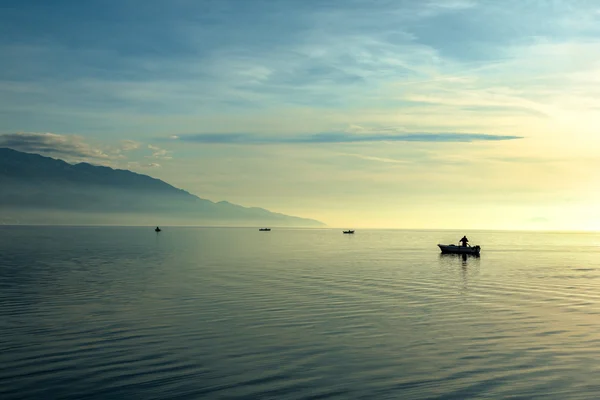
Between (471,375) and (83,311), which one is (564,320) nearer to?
(471,375)

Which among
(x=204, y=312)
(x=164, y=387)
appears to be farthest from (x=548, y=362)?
(x=204, y=312)

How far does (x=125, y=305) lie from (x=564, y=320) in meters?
32.9

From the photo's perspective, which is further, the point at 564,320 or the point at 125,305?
the point at 125,305

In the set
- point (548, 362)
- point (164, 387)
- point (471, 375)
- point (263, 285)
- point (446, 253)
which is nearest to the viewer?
point (164, 387)

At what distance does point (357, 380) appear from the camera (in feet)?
71.1

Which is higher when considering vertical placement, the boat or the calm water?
the boat

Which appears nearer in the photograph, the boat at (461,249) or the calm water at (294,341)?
the calm water at (294,341)

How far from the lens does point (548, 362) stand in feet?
81.5

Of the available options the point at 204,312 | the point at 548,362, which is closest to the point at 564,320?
the point at 548,362

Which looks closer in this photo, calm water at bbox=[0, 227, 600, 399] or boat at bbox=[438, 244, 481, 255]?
calm water at bbox=[0, 227, 600, 399]

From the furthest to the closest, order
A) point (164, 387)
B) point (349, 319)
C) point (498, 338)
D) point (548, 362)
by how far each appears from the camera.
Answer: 1. point (349, 319)
2. point (498, 338)
3. point (548, 362)
4. point (164, 387)

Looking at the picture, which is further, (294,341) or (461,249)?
(461,249)

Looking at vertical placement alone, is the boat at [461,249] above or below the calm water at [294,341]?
above

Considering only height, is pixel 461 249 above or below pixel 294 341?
above
